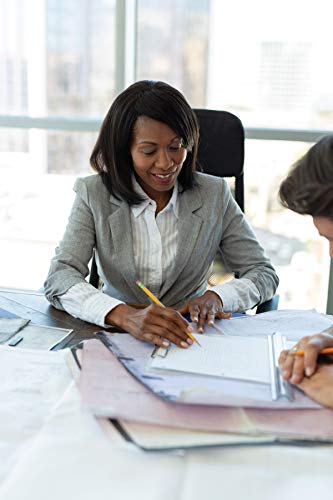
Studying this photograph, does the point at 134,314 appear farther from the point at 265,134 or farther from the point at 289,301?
the point at 289,301

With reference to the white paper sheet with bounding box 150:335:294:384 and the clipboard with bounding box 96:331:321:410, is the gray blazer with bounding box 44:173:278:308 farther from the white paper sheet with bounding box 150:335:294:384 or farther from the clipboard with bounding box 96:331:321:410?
the clipboard with bounding box 96:331:321:410

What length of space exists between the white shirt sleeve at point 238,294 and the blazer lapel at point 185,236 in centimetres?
17

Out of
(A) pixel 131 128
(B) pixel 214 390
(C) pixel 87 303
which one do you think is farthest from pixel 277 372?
(A) pixel 131 128

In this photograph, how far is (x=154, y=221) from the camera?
64.2 inches

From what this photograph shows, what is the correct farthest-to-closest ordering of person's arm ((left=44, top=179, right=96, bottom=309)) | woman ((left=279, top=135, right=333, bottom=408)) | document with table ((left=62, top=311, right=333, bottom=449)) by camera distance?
person's arm ((left=44, top=179, right=96, bottom=309)), woman ((left=279, top=135, right=333, bottom=408)), document with table ((left=62, top=311, right=333, bottom=449))

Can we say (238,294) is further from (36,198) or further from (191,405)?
(36,198)

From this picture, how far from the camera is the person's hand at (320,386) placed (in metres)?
0.89

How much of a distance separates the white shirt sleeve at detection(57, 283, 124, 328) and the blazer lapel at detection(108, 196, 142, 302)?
7.0 inches

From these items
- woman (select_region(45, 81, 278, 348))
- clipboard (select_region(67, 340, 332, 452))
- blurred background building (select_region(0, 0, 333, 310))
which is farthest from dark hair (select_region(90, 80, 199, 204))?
blurred background building (select_region(0, 0, 333, 310))

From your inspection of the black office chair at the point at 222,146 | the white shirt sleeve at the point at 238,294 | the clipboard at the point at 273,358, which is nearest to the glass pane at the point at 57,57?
the black office chair at the point at 222,146

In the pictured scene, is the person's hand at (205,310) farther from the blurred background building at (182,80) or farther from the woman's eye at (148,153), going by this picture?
the blurred background building at (182,80)

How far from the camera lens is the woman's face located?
150cm

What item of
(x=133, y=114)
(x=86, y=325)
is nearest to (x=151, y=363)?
(x=86, y=325)

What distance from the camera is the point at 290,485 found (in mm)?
725
